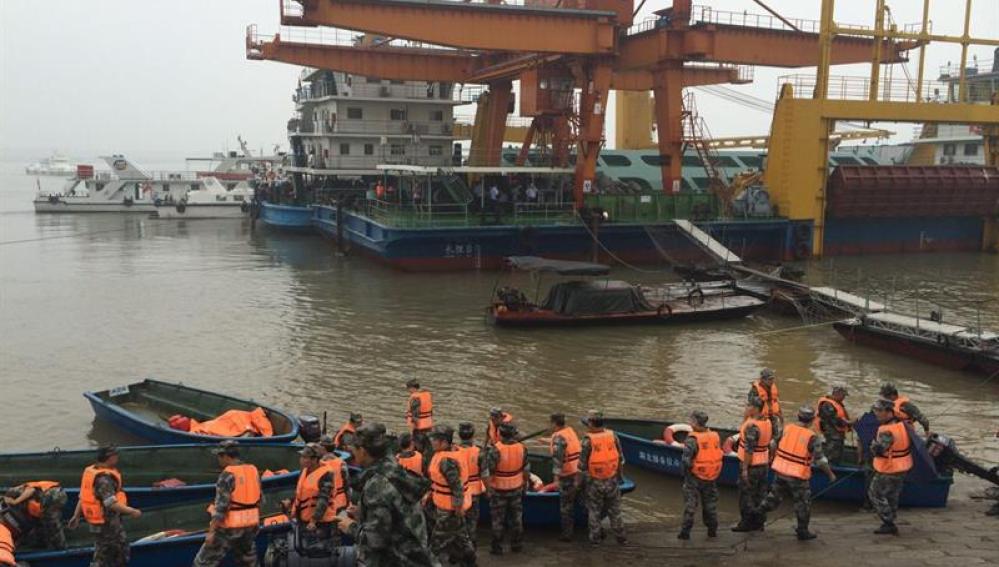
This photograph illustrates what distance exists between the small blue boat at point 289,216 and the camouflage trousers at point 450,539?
39583 millimetres

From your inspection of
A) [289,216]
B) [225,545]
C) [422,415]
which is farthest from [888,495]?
[289,216]

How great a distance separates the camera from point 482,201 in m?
33.8

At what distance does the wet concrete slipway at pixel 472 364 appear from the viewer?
9289mm

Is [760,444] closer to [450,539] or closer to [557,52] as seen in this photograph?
[450,539]

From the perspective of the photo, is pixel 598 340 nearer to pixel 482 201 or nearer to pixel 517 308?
pixel 517 308

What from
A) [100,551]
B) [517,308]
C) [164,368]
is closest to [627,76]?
[517,308]

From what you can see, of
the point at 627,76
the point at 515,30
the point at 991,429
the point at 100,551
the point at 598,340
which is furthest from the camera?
the point at 627,76

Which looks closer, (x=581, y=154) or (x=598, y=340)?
(x=598, y=340)

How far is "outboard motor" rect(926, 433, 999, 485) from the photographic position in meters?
9.99

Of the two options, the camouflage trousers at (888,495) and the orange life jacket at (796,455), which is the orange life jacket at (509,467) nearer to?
the orange life jacket at (796,455)

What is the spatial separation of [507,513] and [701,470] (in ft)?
6.98

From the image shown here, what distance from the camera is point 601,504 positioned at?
8.87m

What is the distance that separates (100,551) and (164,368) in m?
11.6

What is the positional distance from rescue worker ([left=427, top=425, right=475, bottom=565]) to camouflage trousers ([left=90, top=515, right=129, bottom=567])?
9.42 feet
